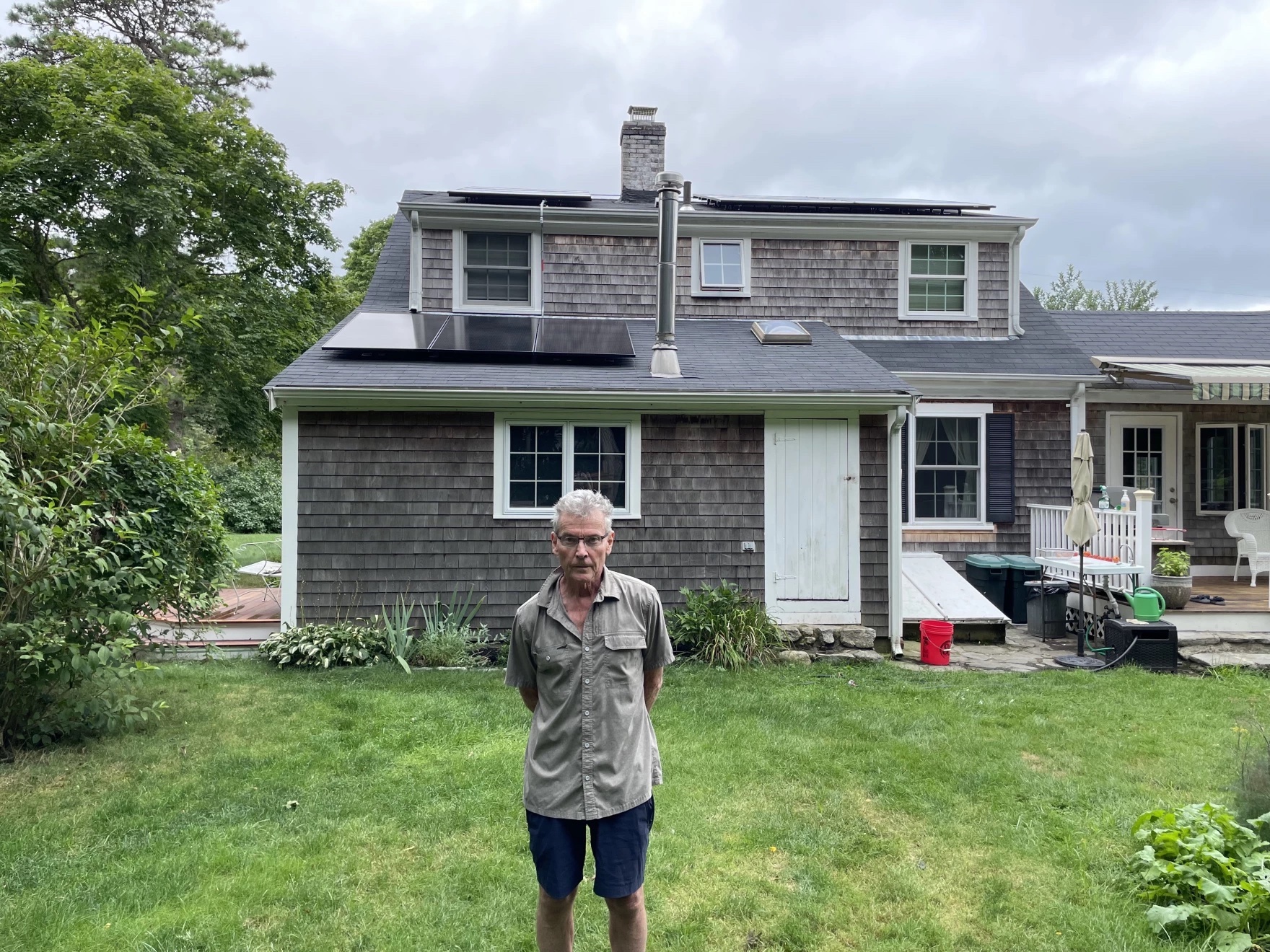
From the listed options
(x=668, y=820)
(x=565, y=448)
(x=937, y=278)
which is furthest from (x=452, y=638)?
(x=937, y=278)

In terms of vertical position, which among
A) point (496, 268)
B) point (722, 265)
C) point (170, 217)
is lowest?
point (496, 268)

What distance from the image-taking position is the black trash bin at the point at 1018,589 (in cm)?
899

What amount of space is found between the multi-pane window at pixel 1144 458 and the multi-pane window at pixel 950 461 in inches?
102

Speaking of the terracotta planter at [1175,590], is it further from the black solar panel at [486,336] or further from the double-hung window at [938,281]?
the black solar panel at [486,336]

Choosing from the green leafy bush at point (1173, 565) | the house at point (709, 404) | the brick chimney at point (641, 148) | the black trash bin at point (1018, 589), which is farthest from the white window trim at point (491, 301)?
the green leafy bush at point (1173, 565)

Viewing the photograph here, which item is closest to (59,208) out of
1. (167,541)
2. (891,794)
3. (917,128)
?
(167,541)

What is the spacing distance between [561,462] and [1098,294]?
3877 centimetres

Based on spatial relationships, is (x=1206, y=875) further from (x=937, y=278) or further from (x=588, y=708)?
(x=937, y=278)

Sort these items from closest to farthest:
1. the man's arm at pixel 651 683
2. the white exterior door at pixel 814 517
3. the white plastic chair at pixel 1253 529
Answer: the man's arm at pixel 651 683 → the white exterior door at pixel 814 517 → the white plastic chair at pixel 1253 529

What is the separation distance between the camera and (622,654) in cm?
220

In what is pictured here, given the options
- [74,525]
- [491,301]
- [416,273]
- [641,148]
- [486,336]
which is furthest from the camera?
[641,148]

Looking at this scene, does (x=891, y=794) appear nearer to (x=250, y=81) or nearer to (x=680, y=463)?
(x=680, y=463)

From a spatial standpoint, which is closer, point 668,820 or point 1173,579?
point 668,820

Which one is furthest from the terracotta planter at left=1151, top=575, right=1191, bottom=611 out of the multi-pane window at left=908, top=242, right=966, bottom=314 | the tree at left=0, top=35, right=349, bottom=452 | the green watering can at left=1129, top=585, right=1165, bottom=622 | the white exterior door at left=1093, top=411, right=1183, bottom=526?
the tree at left=0, top=35, right=349, bottom=452
